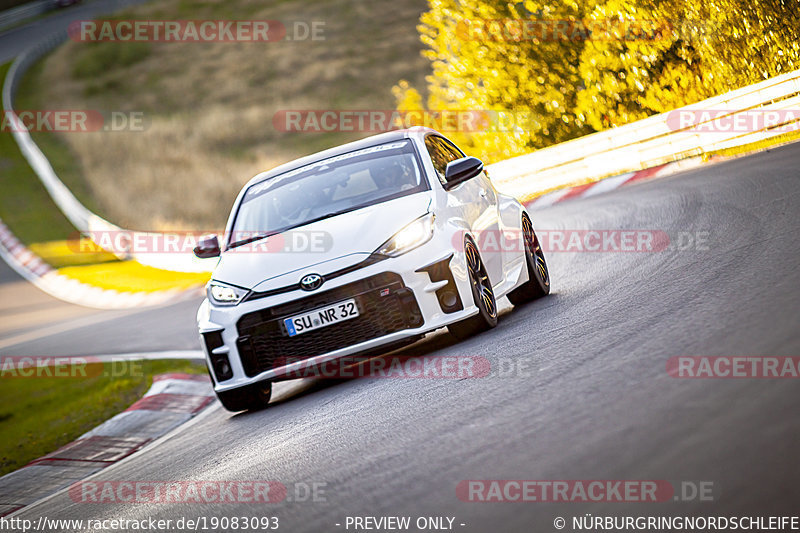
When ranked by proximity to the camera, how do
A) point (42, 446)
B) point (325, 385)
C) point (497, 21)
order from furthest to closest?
point (497, 21), point (42, 446), point (325, 385)

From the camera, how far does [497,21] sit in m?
21.2

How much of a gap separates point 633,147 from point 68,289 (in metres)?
12.0

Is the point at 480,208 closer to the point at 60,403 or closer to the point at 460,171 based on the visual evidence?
the point at 460,171

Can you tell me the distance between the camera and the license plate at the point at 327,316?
23.6 ft

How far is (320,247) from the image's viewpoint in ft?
24.7

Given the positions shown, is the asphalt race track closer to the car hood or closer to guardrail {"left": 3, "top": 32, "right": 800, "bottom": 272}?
the car hood

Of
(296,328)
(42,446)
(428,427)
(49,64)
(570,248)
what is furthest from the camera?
(49,64)

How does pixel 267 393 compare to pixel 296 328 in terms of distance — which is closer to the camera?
pixel 296 328

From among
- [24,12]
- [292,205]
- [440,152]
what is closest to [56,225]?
[440,152]

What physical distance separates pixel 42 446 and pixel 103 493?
2.96 m

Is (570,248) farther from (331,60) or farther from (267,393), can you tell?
(331,60)

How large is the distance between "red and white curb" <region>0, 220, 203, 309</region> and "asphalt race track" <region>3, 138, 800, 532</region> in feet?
31.9

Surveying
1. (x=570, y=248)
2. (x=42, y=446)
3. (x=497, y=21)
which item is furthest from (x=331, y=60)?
(x=42, y=446)

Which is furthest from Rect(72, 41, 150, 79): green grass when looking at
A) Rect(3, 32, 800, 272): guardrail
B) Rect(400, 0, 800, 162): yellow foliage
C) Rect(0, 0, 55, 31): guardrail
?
Rect(400, 0, 800, 162): yellow foliage
